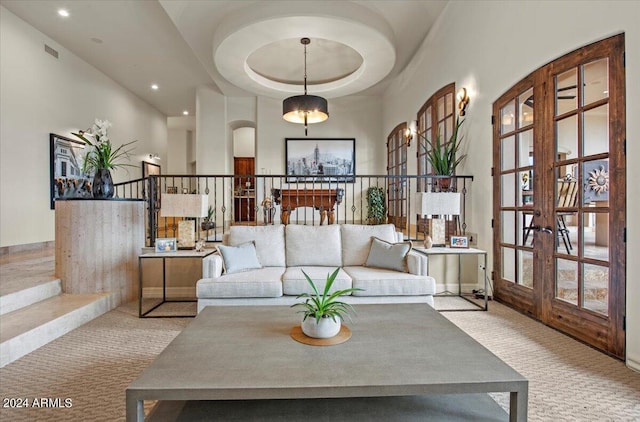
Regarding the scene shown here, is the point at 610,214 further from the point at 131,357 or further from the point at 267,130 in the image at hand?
the point at 267,130

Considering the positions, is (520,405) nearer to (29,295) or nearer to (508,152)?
(508,152)

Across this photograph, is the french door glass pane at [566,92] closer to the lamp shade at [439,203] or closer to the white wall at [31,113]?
Answer: the lamp shade at [439,203]

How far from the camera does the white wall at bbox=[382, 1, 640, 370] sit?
7.47ft

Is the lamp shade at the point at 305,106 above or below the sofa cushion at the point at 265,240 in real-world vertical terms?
above

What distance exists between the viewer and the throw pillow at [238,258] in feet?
10.5

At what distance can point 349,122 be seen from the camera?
8.59 meters

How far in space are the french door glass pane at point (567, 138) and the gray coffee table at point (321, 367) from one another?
6.92 feet

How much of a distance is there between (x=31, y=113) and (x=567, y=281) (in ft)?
25.1

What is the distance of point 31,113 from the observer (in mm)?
5309

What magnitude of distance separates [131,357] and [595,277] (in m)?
3.67

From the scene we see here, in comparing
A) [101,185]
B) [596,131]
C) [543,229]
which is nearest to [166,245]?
[101,185]

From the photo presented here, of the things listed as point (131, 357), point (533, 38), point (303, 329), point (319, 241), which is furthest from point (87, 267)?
point (533, 38)

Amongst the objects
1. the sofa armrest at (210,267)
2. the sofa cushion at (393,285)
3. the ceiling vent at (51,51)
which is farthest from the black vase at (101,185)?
the ceiling vent at (51,51)

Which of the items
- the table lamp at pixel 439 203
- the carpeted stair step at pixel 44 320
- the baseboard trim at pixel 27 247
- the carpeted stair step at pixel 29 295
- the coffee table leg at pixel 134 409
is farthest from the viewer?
the baseboard trim at pixel 27 247
